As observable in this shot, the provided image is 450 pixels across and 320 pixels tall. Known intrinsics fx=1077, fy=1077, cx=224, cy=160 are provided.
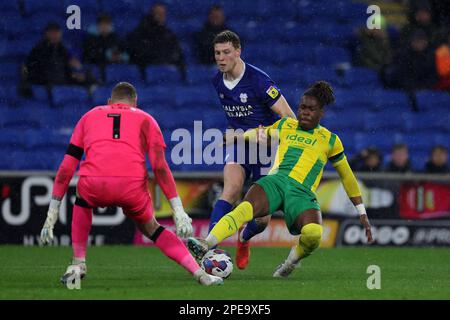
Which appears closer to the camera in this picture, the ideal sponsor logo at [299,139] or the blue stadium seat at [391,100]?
the ideal sponsor logo at [299,139]

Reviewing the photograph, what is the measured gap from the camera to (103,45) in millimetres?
14805

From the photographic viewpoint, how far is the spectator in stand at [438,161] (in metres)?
13.9

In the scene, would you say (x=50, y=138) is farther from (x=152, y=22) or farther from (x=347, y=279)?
(x=347, y=279)

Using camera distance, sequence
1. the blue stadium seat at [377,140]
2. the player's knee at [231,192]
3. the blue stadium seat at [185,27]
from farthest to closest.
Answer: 1. the blue stadium seat at [185,27]
2. the blue stadium seat at [377,140]
3. the player's knee at [231,192]

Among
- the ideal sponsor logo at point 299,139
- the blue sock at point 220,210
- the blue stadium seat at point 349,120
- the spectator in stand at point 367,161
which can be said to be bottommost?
the blue sock at point 220,210

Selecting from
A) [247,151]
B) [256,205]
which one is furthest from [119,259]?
[256,205]

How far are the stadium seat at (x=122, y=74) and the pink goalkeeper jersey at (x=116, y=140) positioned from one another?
767 cm

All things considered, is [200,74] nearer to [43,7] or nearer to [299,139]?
[43,7]

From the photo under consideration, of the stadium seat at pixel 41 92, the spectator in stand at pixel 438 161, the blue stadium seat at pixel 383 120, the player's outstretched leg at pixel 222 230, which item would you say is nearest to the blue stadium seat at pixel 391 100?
the blue stadium seat at pixel 383 120

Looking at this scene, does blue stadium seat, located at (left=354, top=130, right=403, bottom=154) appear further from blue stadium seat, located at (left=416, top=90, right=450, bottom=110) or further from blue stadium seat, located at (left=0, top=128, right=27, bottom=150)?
blue stadium seat, located at (left=0, top=128, right=27, bottom=150)

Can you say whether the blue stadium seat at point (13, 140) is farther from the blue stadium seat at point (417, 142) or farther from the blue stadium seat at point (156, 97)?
the blue stadium seat at point (417, 142)

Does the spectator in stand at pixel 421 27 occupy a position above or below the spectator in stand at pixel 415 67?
above

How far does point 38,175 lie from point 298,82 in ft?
15.1

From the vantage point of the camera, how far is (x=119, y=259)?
10.8 m
